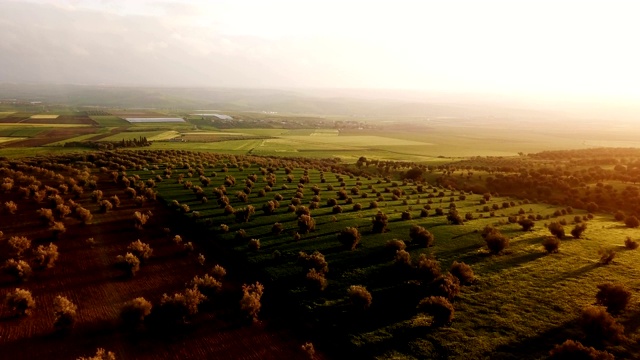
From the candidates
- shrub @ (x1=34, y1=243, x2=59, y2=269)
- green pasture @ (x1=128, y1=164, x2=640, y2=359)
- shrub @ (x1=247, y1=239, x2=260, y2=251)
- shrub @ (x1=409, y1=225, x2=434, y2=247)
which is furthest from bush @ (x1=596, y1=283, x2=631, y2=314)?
shrub @ (x1=34, y1=243, x2=59, y2=269)

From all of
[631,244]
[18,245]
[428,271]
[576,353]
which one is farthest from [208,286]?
[631,244]

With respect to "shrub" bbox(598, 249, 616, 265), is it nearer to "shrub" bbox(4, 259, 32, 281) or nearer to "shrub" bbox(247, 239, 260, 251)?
"shrub" bbox(247, 239, 260, 251)

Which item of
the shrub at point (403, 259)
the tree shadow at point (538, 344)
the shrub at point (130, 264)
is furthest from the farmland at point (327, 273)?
the shrub at point (130, 264)

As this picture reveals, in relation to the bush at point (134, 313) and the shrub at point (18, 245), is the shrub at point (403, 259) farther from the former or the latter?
the shrub at point (18, 245)

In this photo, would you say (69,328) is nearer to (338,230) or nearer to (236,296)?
(236,296)

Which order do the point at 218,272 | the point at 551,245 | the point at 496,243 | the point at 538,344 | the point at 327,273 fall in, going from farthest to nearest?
the point at 551,245 → the point at 496,243 → the point at 327,273 → the point at 218,272 → the point at 538,344

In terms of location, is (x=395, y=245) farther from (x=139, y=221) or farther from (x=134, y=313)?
(x=139, y=221)
